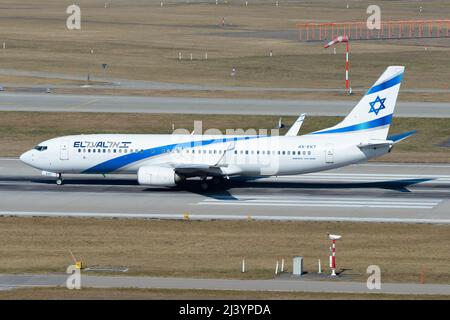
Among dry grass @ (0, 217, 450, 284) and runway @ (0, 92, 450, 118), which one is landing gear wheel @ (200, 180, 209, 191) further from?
runway @ (0, 92, 450, 118)

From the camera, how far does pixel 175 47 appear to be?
166 meters

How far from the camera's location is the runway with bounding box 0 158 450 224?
227 feet

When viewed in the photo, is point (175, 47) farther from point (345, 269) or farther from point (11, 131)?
point (345, 269)

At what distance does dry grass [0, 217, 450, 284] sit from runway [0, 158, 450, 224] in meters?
2.84

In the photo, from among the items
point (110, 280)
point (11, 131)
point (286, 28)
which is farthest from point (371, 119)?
point (286, 28)

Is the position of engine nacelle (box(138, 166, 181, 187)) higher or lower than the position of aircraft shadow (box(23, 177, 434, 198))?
higher

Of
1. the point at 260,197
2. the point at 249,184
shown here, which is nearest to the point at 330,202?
the point at 260,197

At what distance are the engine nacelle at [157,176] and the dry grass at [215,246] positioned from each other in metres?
9.81

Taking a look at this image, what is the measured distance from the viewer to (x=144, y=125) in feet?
343

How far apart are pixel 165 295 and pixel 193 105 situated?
231ft

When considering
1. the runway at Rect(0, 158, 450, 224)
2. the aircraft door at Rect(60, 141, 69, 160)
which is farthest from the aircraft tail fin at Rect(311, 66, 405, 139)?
the aircraft door at Rect(60, 141, 69, 160)

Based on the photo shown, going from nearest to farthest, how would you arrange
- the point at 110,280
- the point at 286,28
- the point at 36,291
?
the point at 36,291 → the point at 110,280 → the point at 286,28

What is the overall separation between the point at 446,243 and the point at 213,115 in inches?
2015

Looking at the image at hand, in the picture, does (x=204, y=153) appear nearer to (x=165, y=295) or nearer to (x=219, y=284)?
(x=219, y=284)
